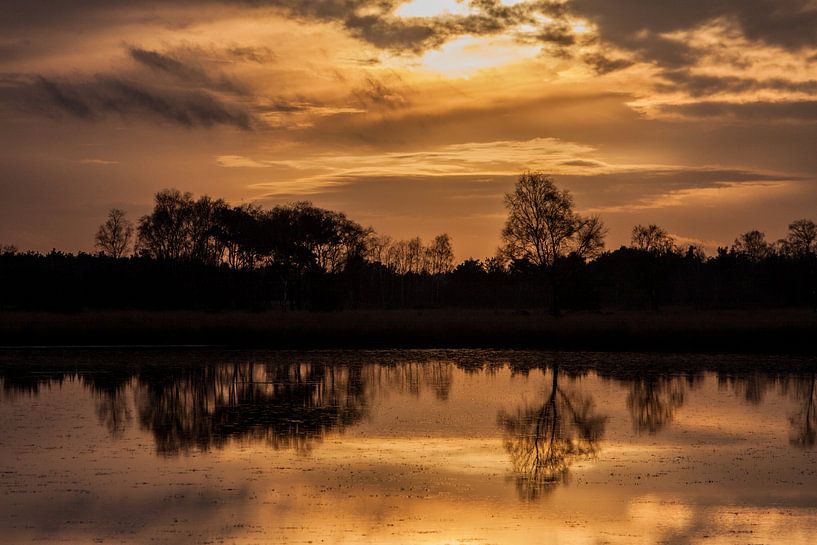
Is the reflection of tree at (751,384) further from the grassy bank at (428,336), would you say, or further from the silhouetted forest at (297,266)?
the silhouetted forest at (297,266)

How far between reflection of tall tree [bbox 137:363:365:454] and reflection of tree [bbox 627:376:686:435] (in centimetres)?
732

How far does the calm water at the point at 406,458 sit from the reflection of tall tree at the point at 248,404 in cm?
11

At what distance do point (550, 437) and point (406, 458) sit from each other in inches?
171

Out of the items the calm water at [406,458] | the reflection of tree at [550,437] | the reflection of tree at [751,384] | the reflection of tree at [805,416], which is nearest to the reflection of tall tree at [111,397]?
the calm water at [406,458]

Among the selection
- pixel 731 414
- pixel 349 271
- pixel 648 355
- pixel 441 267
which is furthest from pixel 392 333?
pixel 441 267

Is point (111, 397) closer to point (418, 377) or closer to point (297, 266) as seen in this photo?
point (418, 377)

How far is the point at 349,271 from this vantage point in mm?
99312

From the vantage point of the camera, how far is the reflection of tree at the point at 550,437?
16078mm

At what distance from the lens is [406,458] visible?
1752cm

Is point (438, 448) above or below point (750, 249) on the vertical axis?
below

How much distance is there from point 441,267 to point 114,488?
448ft

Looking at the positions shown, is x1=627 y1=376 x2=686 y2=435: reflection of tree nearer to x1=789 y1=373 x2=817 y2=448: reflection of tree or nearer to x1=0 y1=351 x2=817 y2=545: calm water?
x1=0 y1=351 x2=817 y2=545: calm water

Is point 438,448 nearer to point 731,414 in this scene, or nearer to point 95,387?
point 731,414

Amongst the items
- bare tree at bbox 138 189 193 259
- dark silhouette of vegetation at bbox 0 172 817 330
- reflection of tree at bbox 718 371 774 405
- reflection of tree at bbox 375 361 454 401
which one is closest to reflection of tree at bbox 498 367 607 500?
reflection of tree at bbox 375 361 454 401
